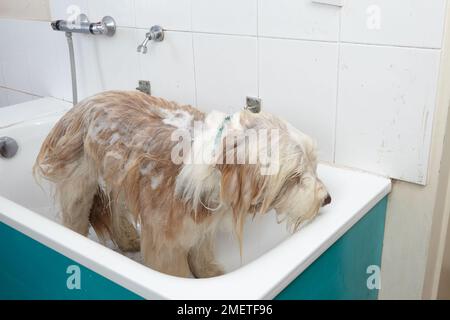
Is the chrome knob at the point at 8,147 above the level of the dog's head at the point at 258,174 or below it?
below

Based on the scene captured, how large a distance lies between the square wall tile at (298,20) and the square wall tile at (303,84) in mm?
24

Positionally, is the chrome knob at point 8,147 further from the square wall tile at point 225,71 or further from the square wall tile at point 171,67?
the square wall tile at point 225,71

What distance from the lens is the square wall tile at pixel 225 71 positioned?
1.52 meters

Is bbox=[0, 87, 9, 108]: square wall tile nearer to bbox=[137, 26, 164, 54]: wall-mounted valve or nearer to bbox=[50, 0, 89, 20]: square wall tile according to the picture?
bbox=[50, 0, 89, 20]: square wall tile

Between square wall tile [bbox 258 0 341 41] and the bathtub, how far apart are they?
406 millimetres

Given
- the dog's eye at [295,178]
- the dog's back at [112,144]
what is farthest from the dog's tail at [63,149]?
the dog's eye at [295,178]

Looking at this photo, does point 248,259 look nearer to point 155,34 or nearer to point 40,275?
point 40,275

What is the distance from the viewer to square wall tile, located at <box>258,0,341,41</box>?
1.31 meters

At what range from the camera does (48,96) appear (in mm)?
2281

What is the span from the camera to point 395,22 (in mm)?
1193

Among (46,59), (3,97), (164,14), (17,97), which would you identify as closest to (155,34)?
(164,14)

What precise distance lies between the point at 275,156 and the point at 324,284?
35 centimetres

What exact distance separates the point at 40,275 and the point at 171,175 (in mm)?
430

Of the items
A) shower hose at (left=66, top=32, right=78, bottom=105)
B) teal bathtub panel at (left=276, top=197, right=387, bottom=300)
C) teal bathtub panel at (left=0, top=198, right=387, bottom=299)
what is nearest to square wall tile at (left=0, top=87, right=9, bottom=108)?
shower hose at (left=66, top=32, right=78, bottom=105)
